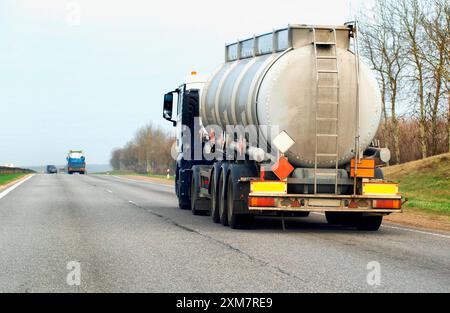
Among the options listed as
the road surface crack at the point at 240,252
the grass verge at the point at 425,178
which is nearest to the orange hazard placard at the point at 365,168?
the road surface crack at the point at 240,252

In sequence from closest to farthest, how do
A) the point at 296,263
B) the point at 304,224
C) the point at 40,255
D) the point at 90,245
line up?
1. the point at 296,263
2. the point at 40,255
3. the point at 90,245
4. the point at 304,224

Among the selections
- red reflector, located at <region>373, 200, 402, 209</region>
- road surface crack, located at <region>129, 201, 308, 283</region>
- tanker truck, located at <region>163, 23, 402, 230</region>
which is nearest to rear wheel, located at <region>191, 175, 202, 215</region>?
road surface crack, located at <region>129, 201, 308, 283</region>

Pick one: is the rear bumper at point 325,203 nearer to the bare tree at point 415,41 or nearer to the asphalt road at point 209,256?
the asphalt road at point 209,256

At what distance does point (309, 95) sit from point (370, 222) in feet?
10.4

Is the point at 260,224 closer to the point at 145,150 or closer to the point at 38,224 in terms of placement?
the point at 38,224

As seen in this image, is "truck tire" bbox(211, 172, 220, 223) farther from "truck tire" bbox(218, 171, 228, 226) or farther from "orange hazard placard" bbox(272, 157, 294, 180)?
"orange hazard placard" bbox(272, 157, 294, 180)

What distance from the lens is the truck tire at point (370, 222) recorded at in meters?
16.7

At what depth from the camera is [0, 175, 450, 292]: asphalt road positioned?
923cm

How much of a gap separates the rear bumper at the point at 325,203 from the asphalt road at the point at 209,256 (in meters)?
0.50

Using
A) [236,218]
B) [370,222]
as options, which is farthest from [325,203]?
[236,218]

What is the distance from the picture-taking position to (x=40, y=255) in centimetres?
1185

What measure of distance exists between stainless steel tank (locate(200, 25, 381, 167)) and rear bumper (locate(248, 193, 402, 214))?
68 centimetres
